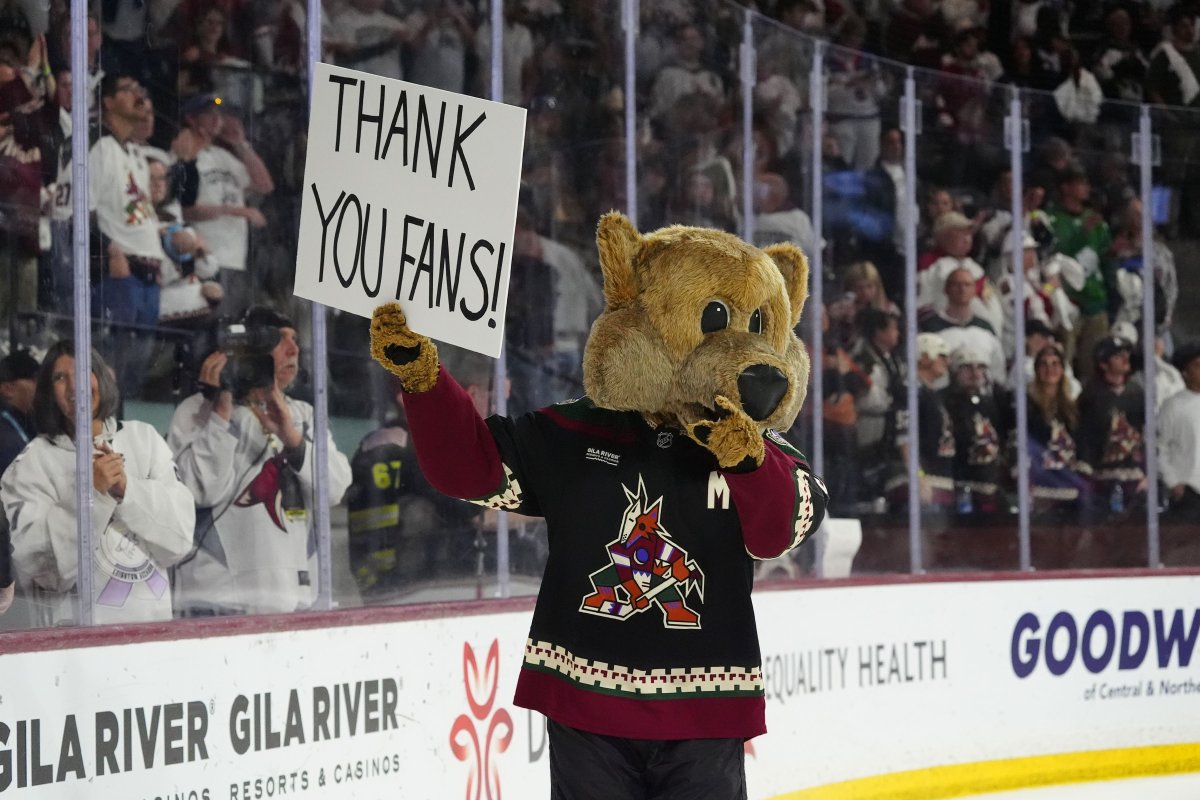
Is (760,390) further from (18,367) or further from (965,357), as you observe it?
(965,357)

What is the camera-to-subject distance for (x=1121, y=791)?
247 inches

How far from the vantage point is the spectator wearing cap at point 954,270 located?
6.52 meters

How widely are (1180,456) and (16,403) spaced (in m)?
5.15

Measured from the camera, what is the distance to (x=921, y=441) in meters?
6.40

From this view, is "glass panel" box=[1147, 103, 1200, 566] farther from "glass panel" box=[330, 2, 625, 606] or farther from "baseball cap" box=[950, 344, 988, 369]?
"glass panel" box=[330, 2, 625, 606]

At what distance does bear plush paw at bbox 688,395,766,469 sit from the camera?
8.34 feet

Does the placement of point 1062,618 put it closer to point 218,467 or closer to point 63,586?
point 218,467

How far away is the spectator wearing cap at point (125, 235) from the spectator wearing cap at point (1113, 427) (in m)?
4.42

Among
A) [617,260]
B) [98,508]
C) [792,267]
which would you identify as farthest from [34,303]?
[792,267]

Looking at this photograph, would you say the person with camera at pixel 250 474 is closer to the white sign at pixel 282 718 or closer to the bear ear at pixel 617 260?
the white sign at pixel 282 718

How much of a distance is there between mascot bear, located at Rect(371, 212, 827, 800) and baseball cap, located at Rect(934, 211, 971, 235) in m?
3.92

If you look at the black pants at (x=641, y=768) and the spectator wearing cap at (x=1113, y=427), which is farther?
the spectator wearing cap at (x=1113, y=427)

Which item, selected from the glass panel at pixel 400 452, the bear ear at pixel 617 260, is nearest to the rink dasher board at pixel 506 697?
the glass panel at pixel 400 452

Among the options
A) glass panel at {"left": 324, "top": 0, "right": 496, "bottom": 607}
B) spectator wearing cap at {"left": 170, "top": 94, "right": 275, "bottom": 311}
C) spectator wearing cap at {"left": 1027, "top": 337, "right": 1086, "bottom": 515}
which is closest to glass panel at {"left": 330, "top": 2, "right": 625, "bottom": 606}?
glass panel at {"left": 324, "top": 0, "right": 496, "bottom": 607}
